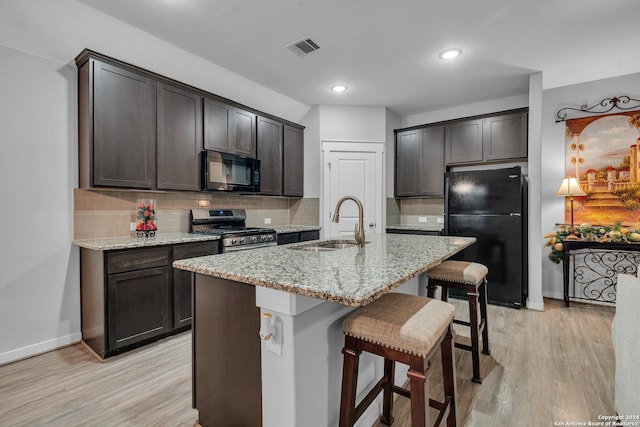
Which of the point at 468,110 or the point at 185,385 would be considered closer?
the point at 185,385

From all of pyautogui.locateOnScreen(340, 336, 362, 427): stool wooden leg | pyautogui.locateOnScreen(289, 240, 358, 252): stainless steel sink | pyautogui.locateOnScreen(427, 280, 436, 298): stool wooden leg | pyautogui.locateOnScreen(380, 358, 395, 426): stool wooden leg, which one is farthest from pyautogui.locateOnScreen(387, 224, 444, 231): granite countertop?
pyautogui.locateOnScreen(340, 336, 362, 427): stool wooden leg

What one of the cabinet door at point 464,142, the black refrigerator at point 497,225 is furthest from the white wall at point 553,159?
the cabinet door at point 464,142

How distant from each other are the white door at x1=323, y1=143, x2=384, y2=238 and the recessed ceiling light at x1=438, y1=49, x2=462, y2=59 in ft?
5.33

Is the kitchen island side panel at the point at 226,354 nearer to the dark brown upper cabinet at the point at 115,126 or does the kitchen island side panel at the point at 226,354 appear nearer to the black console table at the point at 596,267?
the dark brown upper cabinet at the point at 115,126

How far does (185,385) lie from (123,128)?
212 centimetres

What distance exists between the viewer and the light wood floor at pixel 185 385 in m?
1.72

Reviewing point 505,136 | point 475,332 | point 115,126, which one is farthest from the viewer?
point 505,136

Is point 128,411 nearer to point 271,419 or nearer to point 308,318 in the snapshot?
point 271,419

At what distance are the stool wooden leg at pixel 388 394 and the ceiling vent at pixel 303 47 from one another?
2631 millimetres

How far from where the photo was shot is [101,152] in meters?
2.54

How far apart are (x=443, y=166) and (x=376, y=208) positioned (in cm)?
114

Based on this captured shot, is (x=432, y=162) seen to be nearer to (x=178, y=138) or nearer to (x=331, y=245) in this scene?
(x=331, y=245)

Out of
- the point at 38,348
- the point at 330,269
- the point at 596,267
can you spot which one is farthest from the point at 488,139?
the point at 38,348

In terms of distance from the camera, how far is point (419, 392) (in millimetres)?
1107
